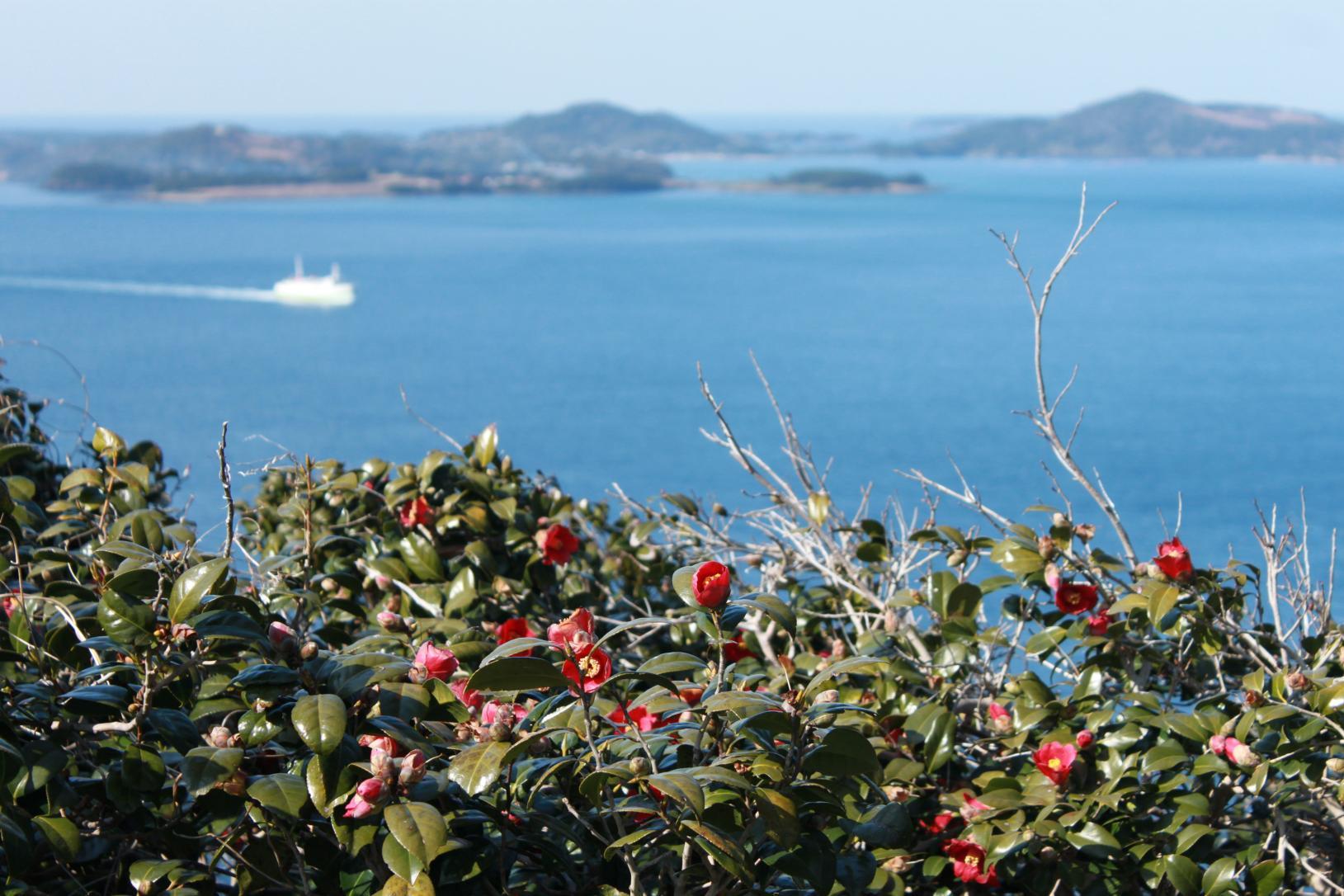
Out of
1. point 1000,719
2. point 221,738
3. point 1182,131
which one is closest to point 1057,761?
point 1000,719

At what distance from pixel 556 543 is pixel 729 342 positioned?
1497 inches

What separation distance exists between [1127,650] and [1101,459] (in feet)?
89.8

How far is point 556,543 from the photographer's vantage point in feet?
7.16

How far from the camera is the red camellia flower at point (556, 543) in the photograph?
2170 mm

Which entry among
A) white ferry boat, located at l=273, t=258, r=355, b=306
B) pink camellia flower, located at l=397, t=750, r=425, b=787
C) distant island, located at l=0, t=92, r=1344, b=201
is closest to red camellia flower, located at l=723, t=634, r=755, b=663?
pink camellia flower, located at l=397, t=750, r=425, b=787

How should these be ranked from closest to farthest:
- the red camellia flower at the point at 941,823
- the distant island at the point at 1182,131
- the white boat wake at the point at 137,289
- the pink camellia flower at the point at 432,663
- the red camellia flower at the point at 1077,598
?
the pink camellia flower at the point at 432,663
the red camellia flower at the point at 941,823
the red camellia flower at the point at 1077,598
the white boat wake at the point at 137,289
the distant island at the point at 1182,131

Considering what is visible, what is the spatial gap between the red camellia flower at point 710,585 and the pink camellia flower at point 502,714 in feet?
0.71

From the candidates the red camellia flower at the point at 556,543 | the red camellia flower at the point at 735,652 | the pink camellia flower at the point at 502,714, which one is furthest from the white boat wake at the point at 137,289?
the pink camellia flower at the point at 502,714

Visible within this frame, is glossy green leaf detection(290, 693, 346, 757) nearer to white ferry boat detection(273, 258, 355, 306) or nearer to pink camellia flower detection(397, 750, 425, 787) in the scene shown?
pink camellia flower detection(397, 750, 425, 787)

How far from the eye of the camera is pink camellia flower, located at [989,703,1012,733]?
177 cm

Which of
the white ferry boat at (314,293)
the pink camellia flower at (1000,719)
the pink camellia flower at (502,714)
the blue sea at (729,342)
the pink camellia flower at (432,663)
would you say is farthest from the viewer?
the white ferry boat at (314,293)

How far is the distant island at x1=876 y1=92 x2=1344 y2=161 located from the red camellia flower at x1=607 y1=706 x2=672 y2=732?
370 ft

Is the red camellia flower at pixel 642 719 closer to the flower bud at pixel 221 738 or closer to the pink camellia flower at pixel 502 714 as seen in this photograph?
the pink camellia flower at pixel 502 714

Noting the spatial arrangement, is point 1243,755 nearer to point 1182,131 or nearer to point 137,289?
point 137,289
